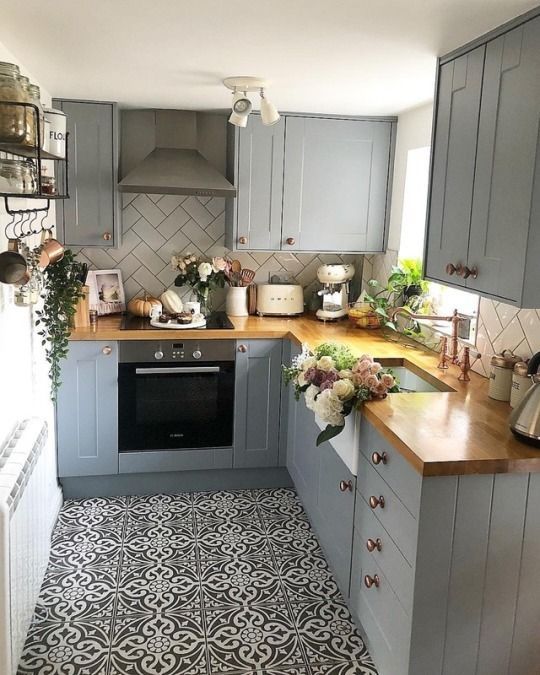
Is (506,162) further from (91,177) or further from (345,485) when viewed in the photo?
(91,177)

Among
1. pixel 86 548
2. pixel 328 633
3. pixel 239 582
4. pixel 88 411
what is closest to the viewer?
pixel 328 633

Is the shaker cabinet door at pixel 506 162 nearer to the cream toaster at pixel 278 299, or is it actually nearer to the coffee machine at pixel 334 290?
the coffee machine at pixel 334 290

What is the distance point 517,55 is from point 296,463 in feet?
7.48

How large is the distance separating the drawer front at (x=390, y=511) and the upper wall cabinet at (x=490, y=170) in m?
0.73

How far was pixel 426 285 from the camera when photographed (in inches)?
135

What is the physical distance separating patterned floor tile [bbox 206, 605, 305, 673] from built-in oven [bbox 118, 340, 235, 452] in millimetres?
1190

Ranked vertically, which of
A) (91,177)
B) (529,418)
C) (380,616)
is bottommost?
(380,616)

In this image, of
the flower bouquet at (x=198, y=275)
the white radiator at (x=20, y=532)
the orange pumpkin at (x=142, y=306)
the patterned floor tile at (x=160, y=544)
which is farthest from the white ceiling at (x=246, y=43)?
the patterned floor tile at (x=160, y=544)

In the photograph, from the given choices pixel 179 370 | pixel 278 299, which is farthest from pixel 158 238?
pixel 179 370

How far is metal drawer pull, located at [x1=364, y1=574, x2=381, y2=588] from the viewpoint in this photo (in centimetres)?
228

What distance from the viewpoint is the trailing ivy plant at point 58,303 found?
3.11 metres

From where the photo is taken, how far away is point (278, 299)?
13.4 ft

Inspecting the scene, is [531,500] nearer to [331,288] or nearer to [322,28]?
[322,28]

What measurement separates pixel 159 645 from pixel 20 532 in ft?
2.34
